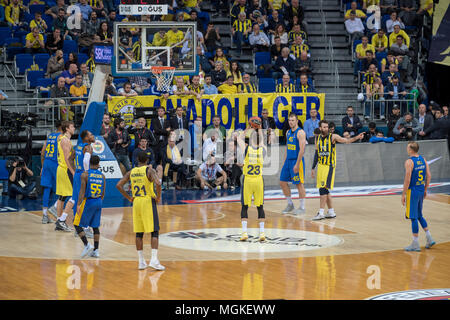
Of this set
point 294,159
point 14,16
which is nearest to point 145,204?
point 294,159

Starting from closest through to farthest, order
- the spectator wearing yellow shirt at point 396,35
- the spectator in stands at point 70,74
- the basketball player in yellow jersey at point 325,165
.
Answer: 1. the basketball player in yellow jersey at point 325,165
2. the spectator in stands at point 70,74
3. the spectator wearing yellow shirt at point 396,35

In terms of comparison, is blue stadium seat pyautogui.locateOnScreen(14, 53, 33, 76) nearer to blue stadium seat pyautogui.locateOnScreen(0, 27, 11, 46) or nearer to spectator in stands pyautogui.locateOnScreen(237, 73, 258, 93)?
blue stadium seat pyautogui.locateOnScreen(0, 27, 11, 46)

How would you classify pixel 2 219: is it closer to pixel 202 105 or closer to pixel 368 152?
pixel 202 105

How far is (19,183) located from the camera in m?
17.5

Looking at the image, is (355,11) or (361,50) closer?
(361,50)

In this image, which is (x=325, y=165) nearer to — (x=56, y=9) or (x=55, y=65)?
(x=55, y=65)

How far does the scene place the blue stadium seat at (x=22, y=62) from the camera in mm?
21344

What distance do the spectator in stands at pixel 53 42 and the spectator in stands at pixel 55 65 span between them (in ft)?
3.52

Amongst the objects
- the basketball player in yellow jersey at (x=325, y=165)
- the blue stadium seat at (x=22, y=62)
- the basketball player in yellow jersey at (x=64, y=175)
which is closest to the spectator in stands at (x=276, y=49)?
the blue stadium seat at (x=22, y=62)

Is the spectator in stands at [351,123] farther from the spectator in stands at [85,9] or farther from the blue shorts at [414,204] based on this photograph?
the blue shorts at [414,204]

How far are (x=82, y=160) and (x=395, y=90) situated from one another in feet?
41.3
